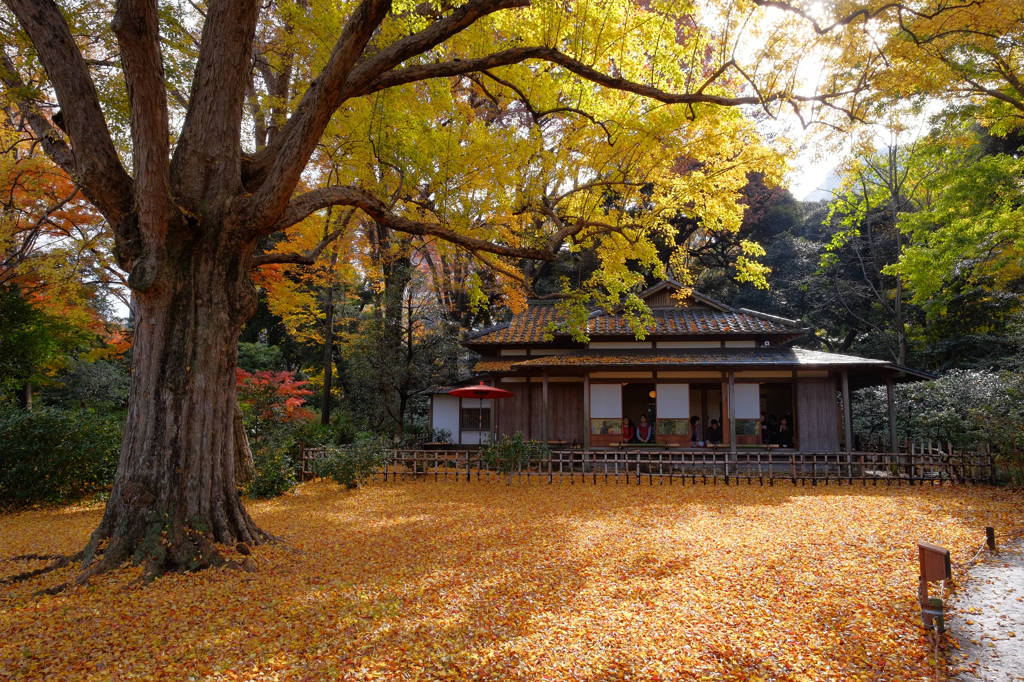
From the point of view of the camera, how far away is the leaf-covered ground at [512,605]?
146 inches

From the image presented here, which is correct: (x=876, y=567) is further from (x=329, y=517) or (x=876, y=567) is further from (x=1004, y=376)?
(x=1004, y=376)

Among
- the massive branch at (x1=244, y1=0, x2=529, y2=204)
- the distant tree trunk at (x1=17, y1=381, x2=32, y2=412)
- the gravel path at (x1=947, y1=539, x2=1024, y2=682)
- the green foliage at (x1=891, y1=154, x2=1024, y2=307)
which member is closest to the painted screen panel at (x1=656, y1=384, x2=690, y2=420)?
the green foliage at (x1=891, y1=154, x2=1024, y2=307)

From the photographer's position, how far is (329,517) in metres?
9.07

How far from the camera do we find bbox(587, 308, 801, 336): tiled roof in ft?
54.3

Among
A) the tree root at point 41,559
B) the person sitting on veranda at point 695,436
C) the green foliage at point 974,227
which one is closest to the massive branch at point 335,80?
the tree root at point 41,559

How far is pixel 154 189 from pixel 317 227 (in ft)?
28.3

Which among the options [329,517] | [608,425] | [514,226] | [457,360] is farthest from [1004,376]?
[329,517]

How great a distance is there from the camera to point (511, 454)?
13102mm

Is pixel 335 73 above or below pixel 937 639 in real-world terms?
above

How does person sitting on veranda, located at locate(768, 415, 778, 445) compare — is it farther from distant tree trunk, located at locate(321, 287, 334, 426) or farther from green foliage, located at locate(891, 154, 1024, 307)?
distant tree trunk, located at locate(321, 287, 334, 426)

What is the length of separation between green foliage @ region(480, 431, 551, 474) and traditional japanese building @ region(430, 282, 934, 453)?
1512 mm

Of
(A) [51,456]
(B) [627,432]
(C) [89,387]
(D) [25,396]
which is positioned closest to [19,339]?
(A) [51,456]

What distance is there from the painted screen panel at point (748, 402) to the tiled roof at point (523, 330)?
5934 mm

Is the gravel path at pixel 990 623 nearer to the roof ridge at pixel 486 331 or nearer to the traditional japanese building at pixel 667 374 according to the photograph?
the traditional japanese building at pixel 667 374
